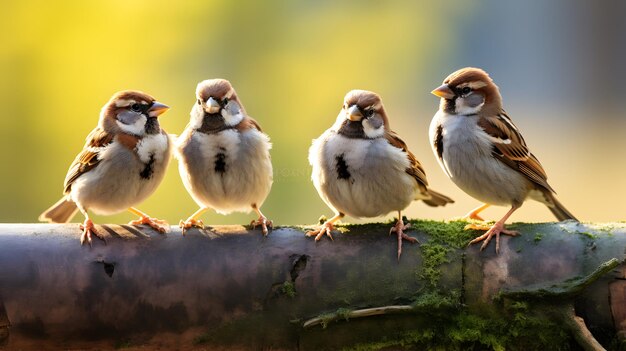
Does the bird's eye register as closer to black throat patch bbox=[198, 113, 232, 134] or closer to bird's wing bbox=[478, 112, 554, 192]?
black throat patch bbox=[198, 113, 232, 134]

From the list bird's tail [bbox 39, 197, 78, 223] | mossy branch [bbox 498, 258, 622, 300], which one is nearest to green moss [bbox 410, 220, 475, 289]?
mossy branch [bbox 498, 258, 622, 300]

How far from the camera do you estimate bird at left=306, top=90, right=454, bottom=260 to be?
11.5ft

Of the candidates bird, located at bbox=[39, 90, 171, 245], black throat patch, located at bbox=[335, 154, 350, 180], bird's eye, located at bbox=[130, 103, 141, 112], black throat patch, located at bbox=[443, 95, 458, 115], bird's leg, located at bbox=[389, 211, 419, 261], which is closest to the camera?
bird's leg, located at bbox=[389, 211, 419, 261]

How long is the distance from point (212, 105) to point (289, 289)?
3.19 ft

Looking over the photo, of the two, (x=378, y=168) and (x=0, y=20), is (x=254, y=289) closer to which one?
(x=378, y=168)

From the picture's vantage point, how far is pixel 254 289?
3.02m

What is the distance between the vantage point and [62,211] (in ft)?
13.2

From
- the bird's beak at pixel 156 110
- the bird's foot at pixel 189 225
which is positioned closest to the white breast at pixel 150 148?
the bird's beak at pixel 156 110

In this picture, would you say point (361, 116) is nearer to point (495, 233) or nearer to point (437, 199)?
point (437, 199)

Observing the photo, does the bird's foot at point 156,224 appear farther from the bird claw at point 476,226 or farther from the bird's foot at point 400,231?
the bird claw at point 476,226

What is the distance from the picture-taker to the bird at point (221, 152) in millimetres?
3572

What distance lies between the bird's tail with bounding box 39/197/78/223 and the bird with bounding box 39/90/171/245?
241mm

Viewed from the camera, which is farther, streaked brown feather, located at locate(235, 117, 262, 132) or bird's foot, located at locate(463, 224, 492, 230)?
streaked brown feather, located at locate(235, 117, 262, 132)

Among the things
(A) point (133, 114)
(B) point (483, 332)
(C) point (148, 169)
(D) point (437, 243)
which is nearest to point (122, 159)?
(C) point (148, 169)
